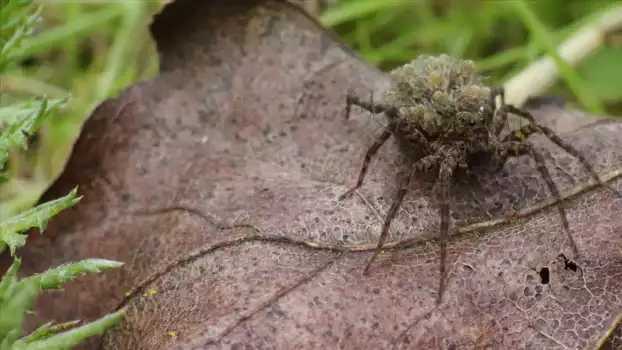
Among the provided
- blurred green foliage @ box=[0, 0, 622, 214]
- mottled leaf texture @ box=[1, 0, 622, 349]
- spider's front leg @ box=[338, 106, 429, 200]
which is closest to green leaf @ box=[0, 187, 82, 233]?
mottled leaf texture @ box=[1, 0, 622, 349]

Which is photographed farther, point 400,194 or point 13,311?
point 400,194

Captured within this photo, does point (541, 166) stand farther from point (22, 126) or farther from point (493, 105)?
point (22, 126)

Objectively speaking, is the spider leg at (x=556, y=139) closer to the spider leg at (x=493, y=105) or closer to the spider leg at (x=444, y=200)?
the spider leg at (x=493, y=105)

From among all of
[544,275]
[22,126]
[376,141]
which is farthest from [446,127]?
[22,126]

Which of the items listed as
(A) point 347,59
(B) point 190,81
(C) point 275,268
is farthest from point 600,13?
(C) point 275,268

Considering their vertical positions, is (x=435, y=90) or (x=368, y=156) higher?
(x=435, y=90)

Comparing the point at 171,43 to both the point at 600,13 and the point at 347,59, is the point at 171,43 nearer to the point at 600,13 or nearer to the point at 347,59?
the point at 347,59

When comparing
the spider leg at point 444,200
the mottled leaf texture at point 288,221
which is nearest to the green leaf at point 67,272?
the mottled leaf texture at point 288,221
